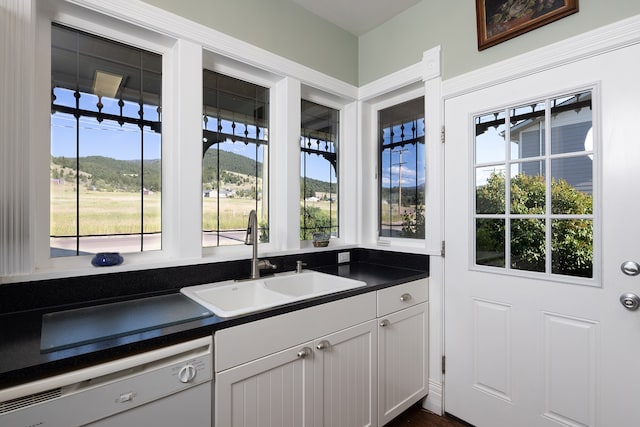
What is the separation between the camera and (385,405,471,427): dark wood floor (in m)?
1.86

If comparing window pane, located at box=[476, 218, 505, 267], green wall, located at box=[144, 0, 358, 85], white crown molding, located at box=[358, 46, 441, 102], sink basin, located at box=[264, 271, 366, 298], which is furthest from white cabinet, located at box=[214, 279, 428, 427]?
green wall, located at box=[144, 0, 358, 85]

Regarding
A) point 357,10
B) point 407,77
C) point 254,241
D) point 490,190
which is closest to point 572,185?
point 490,190

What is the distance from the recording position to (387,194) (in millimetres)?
2477

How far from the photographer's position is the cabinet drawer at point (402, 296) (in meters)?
1.72

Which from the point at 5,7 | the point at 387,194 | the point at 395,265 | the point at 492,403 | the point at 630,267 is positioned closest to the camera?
the point at 5,7

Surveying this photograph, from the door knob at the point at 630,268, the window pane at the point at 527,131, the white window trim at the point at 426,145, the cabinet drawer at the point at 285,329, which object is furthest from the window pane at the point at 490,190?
the cabinet drawer at the point at 285,329

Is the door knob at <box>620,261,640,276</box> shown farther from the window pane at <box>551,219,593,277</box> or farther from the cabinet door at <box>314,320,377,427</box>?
the cabinet door at <box>314,320,377,427</box>

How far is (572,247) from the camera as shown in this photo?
1492 mm

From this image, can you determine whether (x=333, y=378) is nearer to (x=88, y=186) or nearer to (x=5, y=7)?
(x=88, y=186)

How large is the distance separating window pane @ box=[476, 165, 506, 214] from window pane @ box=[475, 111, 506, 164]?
0.20ft

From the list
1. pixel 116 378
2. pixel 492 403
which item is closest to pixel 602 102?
pixel 492 403

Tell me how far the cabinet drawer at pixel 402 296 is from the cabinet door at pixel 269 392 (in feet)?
1.73

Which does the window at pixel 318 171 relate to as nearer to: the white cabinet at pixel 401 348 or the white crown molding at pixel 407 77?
the white crown molding at pixel 407 77

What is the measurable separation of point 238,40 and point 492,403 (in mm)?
2510
